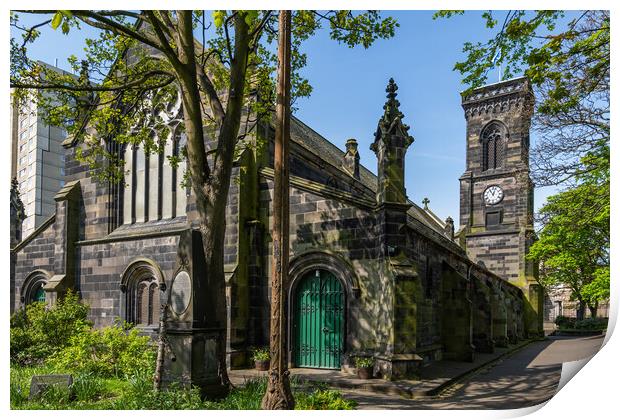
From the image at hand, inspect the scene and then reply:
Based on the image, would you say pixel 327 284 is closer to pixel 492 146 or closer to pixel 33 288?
pixel 33 288

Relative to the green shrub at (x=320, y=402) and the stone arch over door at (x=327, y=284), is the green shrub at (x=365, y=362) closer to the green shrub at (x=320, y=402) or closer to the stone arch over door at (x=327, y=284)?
the stone arch over door at (x=327, y=284)

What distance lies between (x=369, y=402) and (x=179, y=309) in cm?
394

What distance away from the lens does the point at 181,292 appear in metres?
8.85

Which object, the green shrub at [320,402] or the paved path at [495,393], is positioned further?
the paved path at [495,393]

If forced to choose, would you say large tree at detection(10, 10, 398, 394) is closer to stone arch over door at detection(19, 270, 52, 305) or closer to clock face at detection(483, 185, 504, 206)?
stone arch over door at detection(19, 270, 52, 305)

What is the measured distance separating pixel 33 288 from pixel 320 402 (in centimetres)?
1383

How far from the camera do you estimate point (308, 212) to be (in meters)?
12.9

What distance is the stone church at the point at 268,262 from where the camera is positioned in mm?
11336

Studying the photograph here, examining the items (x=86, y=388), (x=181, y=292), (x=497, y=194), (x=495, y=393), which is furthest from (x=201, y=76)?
(x=497, y=194)

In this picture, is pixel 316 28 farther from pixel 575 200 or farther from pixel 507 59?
pixel 575 200

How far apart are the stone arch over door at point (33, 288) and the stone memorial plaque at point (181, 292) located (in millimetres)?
10576

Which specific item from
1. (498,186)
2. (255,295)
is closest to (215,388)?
(255,295)

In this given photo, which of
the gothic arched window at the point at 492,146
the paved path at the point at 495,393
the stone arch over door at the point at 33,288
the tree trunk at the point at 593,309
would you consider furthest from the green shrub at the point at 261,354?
the gothic arched window at the point at 492,146

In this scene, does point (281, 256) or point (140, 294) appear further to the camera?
point (140, 294)
